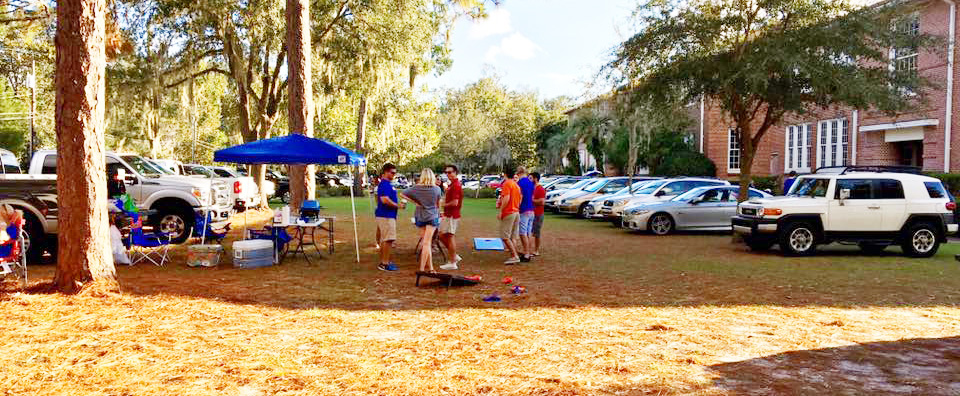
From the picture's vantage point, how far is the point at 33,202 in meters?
10.3

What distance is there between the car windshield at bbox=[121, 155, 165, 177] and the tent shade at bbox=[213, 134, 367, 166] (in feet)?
14.5

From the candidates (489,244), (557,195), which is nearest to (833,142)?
(557,195)

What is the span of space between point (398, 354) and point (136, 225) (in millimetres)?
6474

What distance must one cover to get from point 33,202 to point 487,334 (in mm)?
7883

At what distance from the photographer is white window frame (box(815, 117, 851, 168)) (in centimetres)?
2953

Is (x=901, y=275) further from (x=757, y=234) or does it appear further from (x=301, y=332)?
(x=301, y=332)

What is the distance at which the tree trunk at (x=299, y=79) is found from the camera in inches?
584

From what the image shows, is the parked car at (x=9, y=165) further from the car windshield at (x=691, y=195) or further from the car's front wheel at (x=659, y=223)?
the car windshield at (x=691, y=195)

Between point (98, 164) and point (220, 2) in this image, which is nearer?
point (98, 164)

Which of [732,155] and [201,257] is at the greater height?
[732,155]

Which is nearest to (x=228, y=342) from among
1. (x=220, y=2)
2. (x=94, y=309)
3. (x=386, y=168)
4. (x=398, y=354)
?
(x=398, y=354)

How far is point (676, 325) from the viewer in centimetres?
661

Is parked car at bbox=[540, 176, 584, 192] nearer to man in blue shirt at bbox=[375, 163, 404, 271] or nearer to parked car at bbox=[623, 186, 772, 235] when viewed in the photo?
parked car at bbox=[623, 186, 772, 235]

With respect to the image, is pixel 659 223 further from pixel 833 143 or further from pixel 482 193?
pixel 482 193
